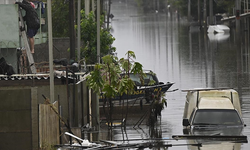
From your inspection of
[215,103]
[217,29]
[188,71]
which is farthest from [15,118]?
[217,29]

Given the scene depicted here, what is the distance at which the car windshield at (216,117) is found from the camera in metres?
21.8

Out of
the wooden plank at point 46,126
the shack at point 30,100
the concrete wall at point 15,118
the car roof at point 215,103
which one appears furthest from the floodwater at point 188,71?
the concrete wall at point 15,118

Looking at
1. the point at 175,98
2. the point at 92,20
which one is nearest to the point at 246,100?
the point at 175,98

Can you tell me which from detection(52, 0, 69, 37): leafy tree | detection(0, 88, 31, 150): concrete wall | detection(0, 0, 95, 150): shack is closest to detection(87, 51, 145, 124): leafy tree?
detection(0, 0, 95, 150): shack

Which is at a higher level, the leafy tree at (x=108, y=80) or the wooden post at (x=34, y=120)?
the leafy tree at (x=108, y=80)

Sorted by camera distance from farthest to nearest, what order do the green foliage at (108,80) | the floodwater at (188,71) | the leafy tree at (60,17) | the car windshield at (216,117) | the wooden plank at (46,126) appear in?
1. the leafy tree at (60,17)
2. the floodwater at (188,71)
3. the car windshield at (216,117)
4. the green foliage at (108,80)
5. the wooden plank at (46,126)

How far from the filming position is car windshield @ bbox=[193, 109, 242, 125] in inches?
859

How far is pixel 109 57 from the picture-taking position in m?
21.4

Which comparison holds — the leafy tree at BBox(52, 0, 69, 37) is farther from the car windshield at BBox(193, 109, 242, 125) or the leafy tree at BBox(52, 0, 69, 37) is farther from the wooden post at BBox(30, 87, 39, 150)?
the wooden post at BBox(30, 87, 39, 150)

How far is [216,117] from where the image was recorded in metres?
21.9

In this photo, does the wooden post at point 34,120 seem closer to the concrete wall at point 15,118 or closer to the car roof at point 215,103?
the concrete wall at point 15,118

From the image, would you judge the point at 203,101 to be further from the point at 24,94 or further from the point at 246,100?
the point at 246,100

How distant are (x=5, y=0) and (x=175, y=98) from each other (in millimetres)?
10426

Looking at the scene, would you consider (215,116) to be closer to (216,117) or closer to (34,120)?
(216,117)
